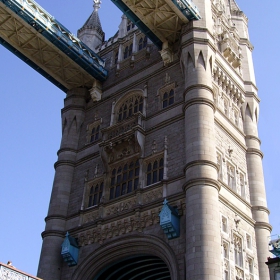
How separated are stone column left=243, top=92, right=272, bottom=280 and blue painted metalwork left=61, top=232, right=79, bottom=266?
1111 cm

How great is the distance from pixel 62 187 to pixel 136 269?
7913 millimetres

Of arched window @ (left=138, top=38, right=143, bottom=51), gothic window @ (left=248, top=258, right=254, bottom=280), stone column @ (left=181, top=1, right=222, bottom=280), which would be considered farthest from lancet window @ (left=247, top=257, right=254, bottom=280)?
arched window @ (left=138, top=38, right=143, bottom=51)

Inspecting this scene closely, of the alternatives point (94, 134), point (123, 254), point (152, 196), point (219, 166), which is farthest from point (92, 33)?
point (123, 254)

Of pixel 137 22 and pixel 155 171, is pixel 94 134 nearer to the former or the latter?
pixel 155 171

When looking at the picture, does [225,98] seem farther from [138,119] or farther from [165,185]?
[165,185]

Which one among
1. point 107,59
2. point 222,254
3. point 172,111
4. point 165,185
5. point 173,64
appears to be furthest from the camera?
point 107,59

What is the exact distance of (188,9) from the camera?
33.8 metres

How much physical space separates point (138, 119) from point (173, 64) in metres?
4.90

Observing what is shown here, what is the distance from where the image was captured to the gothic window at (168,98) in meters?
34.1

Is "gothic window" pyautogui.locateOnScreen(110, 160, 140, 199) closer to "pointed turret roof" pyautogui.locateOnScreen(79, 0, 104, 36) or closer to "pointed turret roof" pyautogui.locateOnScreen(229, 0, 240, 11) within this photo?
"pointed turret roof" pyautogui.locateOnScreen(79, 0, 104, 36)

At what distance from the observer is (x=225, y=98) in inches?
1404

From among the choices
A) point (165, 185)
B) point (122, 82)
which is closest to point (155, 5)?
point (122, 82)

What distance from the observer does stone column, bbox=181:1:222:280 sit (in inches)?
988

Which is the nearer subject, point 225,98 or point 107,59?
point 225,98
